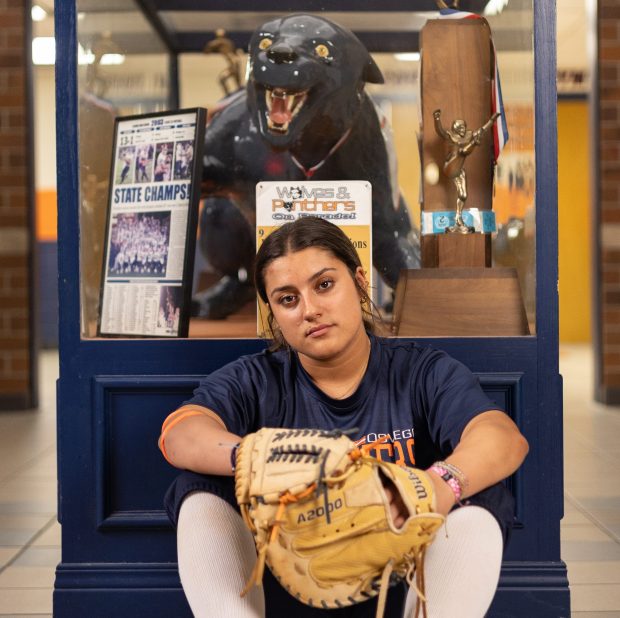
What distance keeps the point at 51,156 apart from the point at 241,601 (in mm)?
10108

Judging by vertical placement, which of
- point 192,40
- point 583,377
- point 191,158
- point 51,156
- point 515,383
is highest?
point 51,156

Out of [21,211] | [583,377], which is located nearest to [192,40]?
[21,211]

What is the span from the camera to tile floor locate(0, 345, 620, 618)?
8.23 feet

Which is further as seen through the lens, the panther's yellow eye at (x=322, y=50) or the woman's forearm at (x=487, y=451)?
the panther's yellow eye at (x=322, y=50)

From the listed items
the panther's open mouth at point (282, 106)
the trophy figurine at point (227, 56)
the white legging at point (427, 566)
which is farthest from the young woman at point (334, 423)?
the trophy figurine at point (227, 56)

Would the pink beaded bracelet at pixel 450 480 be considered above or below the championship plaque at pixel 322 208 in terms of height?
below

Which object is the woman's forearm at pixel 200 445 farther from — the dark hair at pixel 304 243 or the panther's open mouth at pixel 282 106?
the panther's open mouth at pixel 282 106

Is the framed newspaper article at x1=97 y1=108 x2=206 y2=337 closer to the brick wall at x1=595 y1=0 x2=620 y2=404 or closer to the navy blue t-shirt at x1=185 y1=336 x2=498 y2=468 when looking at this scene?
the navy blue t-shirt at x1=185 y1=336 x2=498 y2=468

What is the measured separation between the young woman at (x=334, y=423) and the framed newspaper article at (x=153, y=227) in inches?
23.5

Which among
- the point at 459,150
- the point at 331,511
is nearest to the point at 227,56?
the point at 459,150

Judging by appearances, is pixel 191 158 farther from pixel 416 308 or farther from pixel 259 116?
pixel 416 308

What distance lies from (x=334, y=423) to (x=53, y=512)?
2061 mm

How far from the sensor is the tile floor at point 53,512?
2.51 metres

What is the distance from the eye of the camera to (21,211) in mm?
5980
